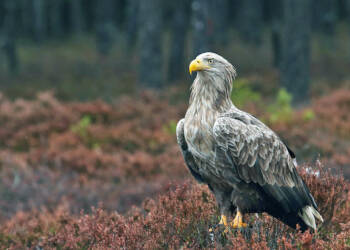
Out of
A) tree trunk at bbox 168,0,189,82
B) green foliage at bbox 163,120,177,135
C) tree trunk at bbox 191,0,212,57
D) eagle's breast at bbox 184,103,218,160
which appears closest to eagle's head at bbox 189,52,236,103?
eagle's breast at bbox 184,103,218,160

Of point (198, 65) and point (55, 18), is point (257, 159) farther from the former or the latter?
point (55, 18)

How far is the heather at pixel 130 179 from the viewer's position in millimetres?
4613

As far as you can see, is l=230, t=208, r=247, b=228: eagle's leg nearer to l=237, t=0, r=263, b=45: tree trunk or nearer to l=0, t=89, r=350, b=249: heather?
l=0, t=89, r=350, b=249: heather

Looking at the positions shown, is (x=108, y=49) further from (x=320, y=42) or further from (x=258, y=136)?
(x=258, y=136)

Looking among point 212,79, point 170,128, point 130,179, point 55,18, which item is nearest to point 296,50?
point 170,128

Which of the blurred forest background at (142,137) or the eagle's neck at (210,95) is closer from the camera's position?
the eagle's neck at (210,95)

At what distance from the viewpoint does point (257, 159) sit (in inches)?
175

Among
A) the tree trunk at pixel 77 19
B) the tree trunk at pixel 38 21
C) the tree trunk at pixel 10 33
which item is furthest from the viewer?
the tree trunk at pixel 77 19

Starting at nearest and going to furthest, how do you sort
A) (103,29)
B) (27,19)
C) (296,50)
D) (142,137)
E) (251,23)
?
(142,137)
(296,50)
(103,29)
(251,23)
(27,19)

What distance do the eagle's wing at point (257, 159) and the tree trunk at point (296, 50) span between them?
1055 centimetres

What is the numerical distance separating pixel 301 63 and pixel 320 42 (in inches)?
579

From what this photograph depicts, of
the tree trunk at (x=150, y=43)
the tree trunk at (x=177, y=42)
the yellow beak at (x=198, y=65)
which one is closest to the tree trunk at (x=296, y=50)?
the tree trunk at (x=150, y=43)

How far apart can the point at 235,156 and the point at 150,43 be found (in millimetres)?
12606

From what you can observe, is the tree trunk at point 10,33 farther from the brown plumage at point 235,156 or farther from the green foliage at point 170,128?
the brown plumage at point 235,156
